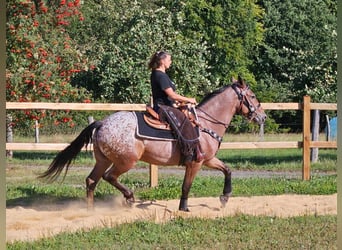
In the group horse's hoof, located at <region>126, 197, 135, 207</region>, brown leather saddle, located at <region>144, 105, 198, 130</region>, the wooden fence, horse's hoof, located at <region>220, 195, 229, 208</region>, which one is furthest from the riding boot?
the wooden fence

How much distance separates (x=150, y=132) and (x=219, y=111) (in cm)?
108

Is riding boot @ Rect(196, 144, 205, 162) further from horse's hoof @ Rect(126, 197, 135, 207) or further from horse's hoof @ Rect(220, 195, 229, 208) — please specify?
horse's hoof @ Rect(126, 197, 135, 207)

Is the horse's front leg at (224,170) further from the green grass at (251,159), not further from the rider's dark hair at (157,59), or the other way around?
the green grass at (251,159)

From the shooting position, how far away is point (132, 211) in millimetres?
7895

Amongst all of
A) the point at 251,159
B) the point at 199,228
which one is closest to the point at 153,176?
the point at 199,228

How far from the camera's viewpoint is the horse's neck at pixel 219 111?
8.06 m

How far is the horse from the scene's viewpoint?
7.57 m

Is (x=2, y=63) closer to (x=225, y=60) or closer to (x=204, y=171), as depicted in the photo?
(x=204, y=171)

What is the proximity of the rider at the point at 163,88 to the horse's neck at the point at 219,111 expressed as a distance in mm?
449

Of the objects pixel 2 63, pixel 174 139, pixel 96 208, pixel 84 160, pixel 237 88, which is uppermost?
pixel 2 63

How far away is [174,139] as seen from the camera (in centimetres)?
768

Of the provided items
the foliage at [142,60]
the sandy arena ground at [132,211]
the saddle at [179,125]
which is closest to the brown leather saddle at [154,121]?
the saddle at [179,125]

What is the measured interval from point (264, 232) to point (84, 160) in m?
9.98

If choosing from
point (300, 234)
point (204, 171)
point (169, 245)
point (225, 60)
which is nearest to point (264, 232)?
point (300, 234)
